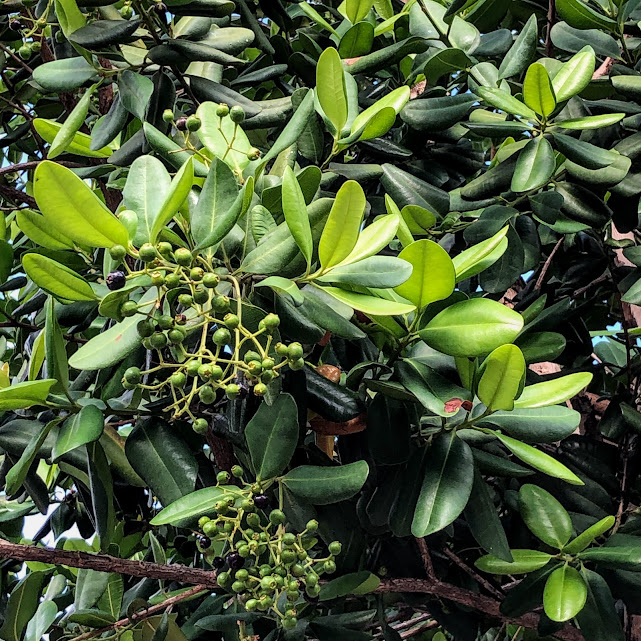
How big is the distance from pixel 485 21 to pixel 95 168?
0.61 m

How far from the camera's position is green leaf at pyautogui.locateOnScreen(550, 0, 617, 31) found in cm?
104

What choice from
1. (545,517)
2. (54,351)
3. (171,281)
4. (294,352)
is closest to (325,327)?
(294,352)

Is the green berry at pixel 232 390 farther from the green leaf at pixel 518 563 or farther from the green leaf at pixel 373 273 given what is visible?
the green leaf at pixel 518 563

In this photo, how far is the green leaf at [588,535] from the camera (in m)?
0.76

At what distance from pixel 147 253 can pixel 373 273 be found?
0.58ft

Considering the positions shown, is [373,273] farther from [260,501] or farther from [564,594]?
[564,594]

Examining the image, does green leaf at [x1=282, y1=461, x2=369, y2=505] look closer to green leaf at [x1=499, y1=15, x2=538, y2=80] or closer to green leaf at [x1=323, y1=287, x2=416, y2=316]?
green leaf at [x1=323, y1=287, x2=416, y2=316]

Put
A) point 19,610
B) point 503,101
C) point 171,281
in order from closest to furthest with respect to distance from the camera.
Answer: point 171,281 < point 503,101 < point 19,610

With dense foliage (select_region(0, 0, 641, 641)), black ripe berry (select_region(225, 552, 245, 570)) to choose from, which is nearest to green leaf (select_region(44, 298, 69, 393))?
dense foliage (select_region(0, 0, 641, 641))

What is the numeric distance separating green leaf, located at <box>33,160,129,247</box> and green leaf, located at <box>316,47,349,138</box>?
277 mm

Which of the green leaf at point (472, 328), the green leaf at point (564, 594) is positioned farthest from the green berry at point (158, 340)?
the green leaf at point (564, 594)

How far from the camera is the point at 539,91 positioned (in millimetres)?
858

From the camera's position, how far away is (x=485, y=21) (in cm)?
115

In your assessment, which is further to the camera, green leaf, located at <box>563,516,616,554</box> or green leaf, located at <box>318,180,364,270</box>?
green leaf, located at <box>563,516,616,554</box>
